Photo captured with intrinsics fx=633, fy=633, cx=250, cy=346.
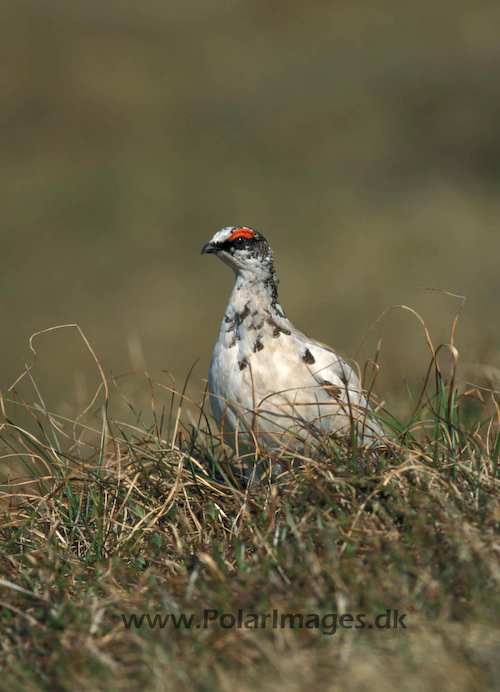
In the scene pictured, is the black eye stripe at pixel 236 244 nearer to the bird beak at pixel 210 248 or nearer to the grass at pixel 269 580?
the bird beak at pixel 210 248

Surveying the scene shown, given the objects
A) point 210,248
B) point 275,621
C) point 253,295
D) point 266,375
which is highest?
point 210,248

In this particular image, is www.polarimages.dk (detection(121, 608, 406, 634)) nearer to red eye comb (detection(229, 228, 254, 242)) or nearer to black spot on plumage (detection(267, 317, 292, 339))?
black spot on plumage (detection(267, 317, 292, 339))

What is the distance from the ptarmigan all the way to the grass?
0.35 metres

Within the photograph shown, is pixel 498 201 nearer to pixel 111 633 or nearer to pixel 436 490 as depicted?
pixel 436 490

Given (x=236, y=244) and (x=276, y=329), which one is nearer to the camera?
(x=276, y=329)

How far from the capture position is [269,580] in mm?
2080

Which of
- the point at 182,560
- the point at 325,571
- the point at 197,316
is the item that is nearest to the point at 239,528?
the point at 182,560

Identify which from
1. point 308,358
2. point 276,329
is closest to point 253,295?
point 276,329

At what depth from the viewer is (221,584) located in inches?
82.7

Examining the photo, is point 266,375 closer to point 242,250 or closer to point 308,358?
point 308,358

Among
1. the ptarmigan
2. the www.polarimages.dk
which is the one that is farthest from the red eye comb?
the www.polarimages.dk

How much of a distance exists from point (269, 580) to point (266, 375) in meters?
1.39

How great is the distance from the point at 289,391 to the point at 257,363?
9.2 inches

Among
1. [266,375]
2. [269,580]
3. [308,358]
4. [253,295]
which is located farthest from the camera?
[253,295]
